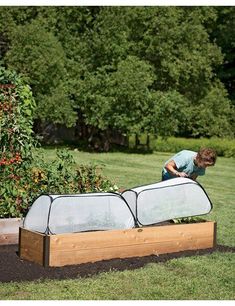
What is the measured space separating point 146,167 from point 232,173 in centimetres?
278

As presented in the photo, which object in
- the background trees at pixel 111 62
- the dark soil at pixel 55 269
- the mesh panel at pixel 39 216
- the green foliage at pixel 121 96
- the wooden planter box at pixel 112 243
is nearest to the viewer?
the dark soil at pixel 55 269

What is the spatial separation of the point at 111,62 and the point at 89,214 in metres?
21.5

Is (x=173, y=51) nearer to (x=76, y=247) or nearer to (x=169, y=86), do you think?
(x=169, y=86)

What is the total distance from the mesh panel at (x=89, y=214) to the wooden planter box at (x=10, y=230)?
29.8 inches

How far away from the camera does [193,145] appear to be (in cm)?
2950

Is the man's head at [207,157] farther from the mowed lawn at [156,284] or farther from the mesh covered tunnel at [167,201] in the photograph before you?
the mowed lawn at [156,284]

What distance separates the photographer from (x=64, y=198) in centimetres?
702

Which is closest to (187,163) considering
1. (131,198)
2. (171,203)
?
(171,203)

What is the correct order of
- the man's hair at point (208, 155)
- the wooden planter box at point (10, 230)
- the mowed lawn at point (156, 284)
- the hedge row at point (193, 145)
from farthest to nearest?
the hedge row at point (193, 145), the man's hair at point (208, 155), the wooden planter box at point (10, 230), the mowed lawn at point (156, 284)

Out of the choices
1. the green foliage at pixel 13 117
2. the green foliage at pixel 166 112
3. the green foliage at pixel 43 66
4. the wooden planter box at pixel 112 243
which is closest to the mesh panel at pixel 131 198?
the wooden planter box at pixel 112 243

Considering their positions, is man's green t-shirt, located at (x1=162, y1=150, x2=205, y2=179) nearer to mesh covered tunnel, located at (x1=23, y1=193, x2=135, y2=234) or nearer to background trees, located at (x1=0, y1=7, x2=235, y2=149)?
mesh covered tunnel, located at (x1=23, y1=193, x2=135, y2=234)

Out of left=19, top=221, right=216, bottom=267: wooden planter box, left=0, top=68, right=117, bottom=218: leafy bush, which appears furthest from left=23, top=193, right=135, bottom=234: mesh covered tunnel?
left=0, top=68, right=117, bottom=218: leafy bush

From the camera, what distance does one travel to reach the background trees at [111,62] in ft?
88.9
